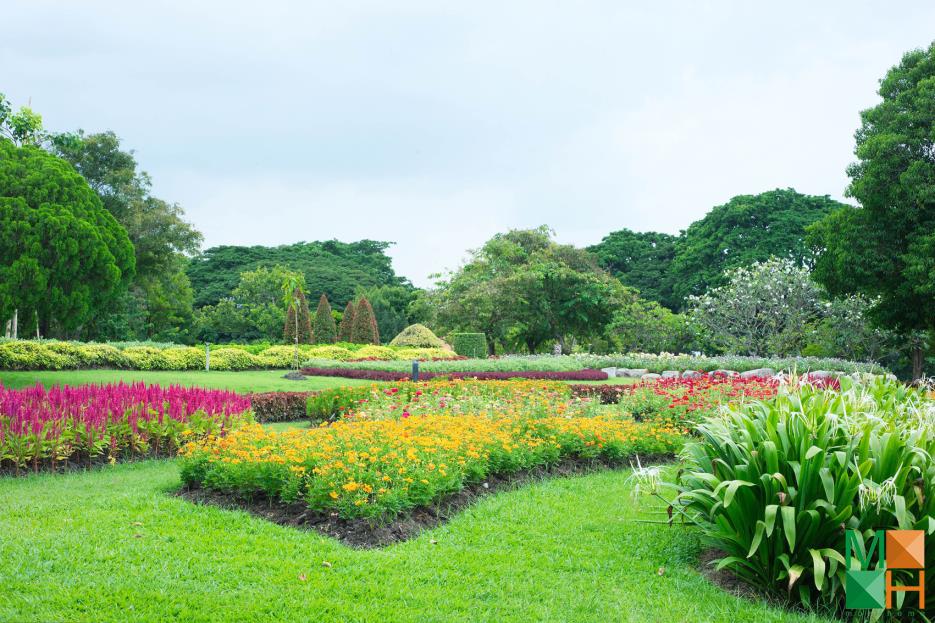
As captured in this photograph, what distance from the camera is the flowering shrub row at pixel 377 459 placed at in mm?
5215

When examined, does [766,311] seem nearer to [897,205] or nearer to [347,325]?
[897,205]

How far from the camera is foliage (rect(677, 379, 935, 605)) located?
12.3ft

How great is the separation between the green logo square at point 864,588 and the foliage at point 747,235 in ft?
111

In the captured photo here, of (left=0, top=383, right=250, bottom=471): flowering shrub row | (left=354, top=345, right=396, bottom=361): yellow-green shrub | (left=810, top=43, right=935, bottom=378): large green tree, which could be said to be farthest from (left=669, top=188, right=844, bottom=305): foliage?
(left=0, top=383, right=250, bottom=471): flowering shrub row

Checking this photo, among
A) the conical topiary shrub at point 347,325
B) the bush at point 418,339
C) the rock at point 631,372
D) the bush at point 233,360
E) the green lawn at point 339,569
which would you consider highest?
the conical topiary shrub at point 347,325

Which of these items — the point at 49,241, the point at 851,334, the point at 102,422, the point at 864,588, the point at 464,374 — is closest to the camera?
the point at 864,588

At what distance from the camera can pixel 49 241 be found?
1652 cm

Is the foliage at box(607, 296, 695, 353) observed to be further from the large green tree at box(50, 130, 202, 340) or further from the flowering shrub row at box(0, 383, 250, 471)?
the flowering shrub row at box(0, 383, 250, 471)

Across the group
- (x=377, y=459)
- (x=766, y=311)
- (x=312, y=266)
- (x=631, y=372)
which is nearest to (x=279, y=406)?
(x=377, y=459)

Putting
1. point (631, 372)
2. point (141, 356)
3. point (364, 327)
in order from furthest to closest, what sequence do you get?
point (364, 327) → point (631, 372) → point (141, 356)

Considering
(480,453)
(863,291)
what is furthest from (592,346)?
(480,453)

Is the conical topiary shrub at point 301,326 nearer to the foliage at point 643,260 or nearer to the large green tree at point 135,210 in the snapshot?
the large green tree at point 135,210

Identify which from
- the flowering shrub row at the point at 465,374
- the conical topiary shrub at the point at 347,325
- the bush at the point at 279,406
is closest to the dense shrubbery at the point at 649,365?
the flowering shrub row at the point at 465,374

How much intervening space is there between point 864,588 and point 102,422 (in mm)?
7506
